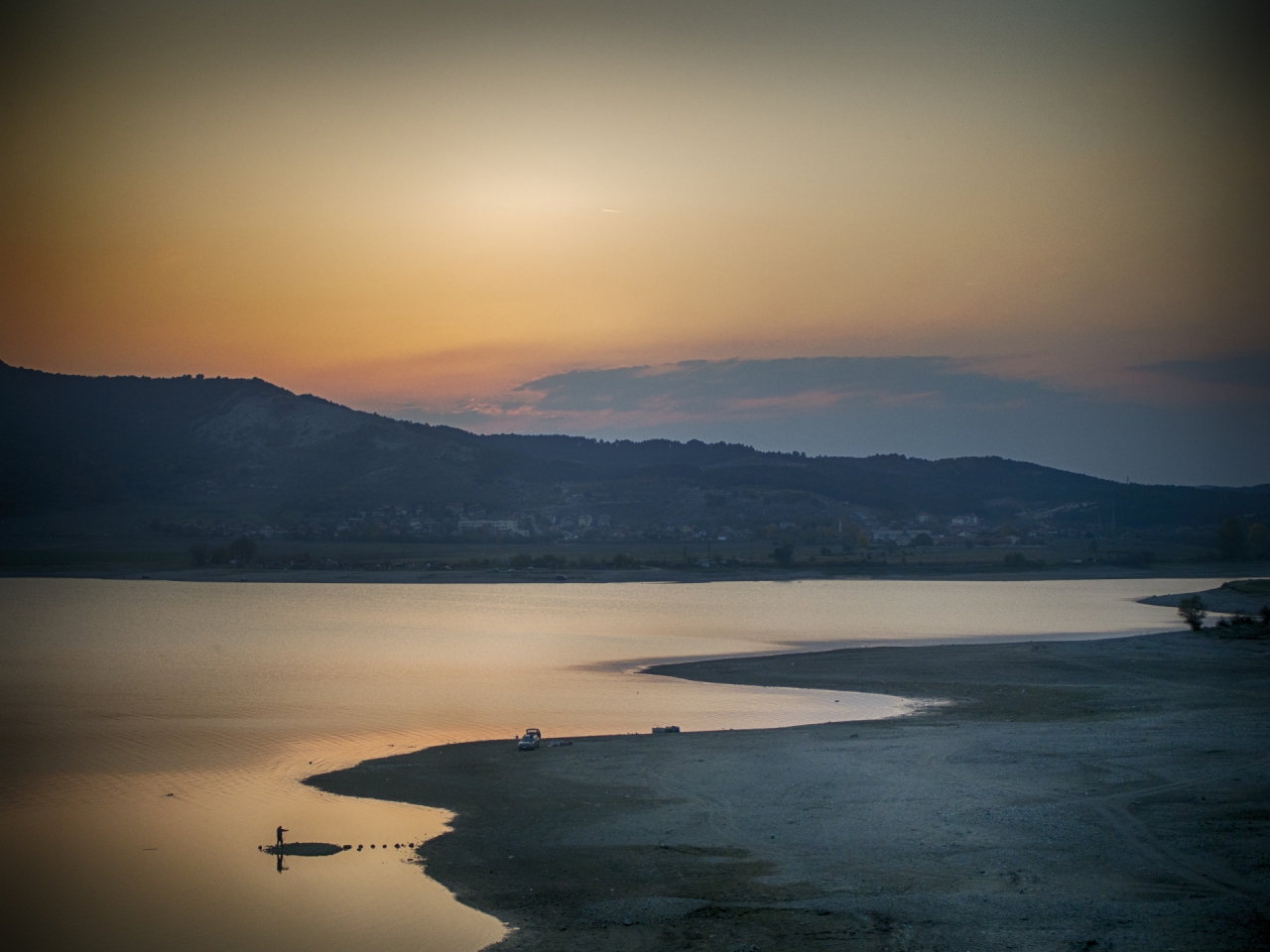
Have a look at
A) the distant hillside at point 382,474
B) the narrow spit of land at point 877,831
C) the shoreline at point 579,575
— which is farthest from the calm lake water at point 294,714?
the distant hillside at point 382,474

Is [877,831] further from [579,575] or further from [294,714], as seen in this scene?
[579,575]

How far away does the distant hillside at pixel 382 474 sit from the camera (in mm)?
122000

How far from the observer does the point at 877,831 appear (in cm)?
1291

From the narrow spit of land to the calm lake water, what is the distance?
1.18 meters

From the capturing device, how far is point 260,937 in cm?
1100

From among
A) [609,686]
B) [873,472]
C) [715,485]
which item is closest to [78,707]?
[609,686]

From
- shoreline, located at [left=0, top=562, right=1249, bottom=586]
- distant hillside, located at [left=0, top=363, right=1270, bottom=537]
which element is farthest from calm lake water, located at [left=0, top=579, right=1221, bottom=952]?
distant hillside, located at [left=0, top=363, right=1270, bottom=537]

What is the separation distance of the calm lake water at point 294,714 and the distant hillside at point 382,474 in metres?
61.6

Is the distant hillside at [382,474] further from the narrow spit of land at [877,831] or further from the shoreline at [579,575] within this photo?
the narrow spit of land at [877,831]

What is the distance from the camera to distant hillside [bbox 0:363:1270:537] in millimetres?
122000

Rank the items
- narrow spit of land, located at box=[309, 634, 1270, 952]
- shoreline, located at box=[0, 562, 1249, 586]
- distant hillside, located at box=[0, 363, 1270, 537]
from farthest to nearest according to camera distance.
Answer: distant hillside, located at box=[0, 363, 1270, 537] < shoreline, located at box=[0, 562, 1249, 586] < narrow spit of land, located at box=[309, 634, 1270, 952]

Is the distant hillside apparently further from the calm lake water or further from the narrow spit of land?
the narrow spit of land

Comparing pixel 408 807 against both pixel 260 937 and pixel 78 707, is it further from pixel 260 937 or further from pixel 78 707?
Result: pixel 78 707

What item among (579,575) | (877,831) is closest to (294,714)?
(877,831)
